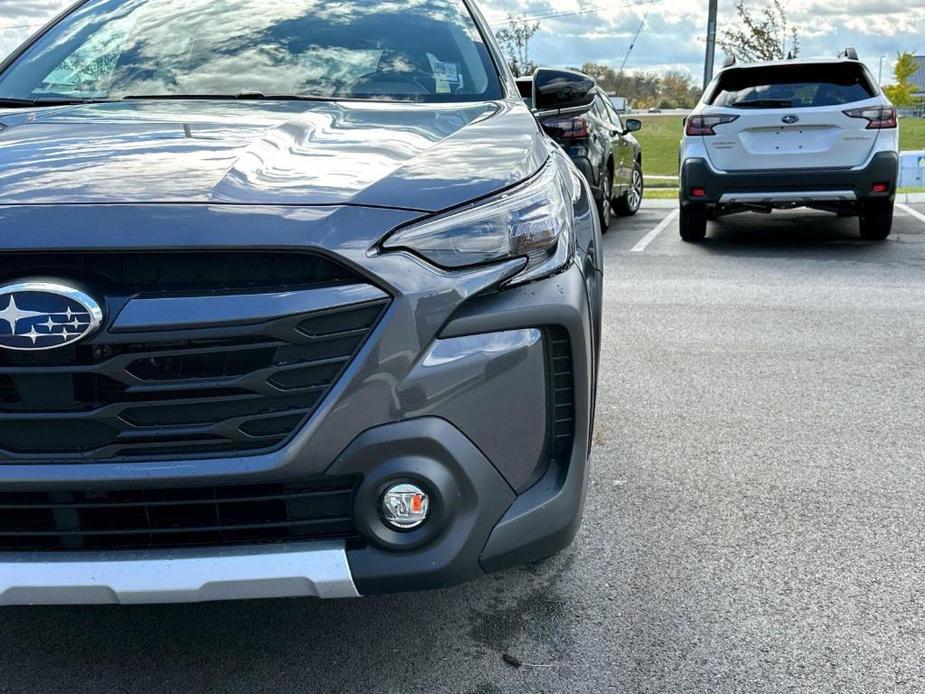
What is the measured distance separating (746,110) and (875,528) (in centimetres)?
596

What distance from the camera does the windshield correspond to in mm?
3205

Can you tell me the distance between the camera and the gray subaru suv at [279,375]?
1807mm

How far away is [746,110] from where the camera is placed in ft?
27.2

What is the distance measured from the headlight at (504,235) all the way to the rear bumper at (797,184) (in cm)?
644

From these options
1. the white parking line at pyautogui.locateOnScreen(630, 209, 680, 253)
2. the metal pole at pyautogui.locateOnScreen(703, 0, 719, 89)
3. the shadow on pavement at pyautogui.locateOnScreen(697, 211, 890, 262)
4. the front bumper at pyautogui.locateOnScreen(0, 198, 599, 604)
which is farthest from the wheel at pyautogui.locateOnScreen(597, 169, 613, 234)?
the metal pole at pyautogui.locateOnScreen(703, 0, 719, 89)

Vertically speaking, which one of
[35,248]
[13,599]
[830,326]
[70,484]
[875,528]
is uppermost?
[35,248]

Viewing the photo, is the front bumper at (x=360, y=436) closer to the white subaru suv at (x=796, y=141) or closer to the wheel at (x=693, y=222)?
the white subaru suv at (x=796, y=141)

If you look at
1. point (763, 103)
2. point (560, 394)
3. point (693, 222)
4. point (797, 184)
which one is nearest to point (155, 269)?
point (560, 394)

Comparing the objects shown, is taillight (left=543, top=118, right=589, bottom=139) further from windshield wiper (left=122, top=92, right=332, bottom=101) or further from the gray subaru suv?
the gray subaru suv

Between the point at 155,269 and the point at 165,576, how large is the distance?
577mm

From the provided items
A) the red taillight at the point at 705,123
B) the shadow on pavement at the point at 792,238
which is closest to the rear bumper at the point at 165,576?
the shadow on pavement at the point at 792,238

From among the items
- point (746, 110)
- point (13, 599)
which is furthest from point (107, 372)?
point (746, 110)

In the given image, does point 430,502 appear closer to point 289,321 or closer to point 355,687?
point 289,321


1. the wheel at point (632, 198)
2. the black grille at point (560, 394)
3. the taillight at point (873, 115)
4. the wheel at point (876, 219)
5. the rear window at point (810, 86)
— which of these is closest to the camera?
the black grille at point (560, 394)
